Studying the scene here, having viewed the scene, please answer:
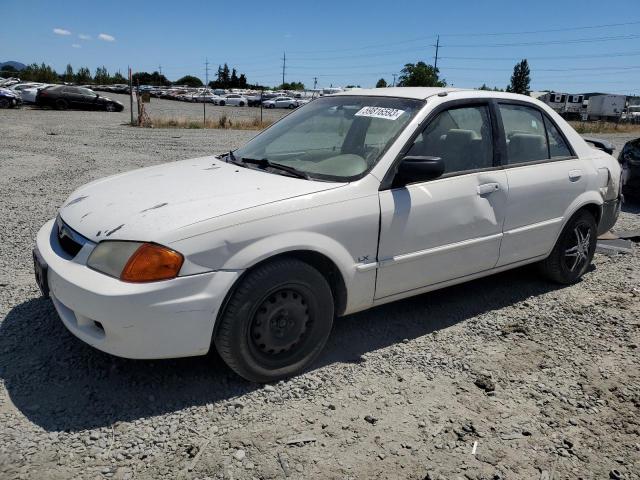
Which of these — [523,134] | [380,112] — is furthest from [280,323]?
[523,134]

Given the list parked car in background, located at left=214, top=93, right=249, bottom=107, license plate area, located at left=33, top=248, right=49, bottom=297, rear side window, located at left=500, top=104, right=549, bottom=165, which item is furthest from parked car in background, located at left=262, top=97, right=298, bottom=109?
license plate area, located at left=33, top=248, right=49, bottom=297

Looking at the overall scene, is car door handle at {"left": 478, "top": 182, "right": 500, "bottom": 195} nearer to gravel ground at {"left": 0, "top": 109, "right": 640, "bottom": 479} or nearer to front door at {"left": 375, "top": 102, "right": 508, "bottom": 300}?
front door at {"left": 375, "top": 102, "right": 508, "bottom": 300}

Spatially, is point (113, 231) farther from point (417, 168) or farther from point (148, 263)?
point (417, 168)

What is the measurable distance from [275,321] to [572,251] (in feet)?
9.94

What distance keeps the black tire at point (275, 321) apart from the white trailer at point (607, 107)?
50513 mm

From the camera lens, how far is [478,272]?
3.99m

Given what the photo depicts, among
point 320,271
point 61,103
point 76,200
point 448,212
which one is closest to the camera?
point 320,271

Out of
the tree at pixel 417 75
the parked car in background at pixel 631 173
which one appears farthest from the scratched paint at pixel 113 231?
the tree at pixel 417 75

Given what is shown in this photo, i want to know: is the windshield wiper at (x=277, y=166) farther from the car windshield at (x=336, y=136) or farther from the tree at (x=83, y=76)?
the tree at (x=83, y=76)

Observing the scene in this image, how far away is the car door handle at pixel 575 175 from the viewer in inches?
175

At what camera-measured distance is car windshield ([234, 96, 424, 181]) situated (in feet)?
11.3

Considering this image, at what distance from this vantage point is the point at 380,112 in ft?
12.3

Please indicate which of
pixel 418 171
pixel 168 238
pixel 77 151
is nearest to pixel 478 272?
pixel 418 171

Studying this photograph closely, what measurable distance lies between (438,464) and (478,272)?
180cm
